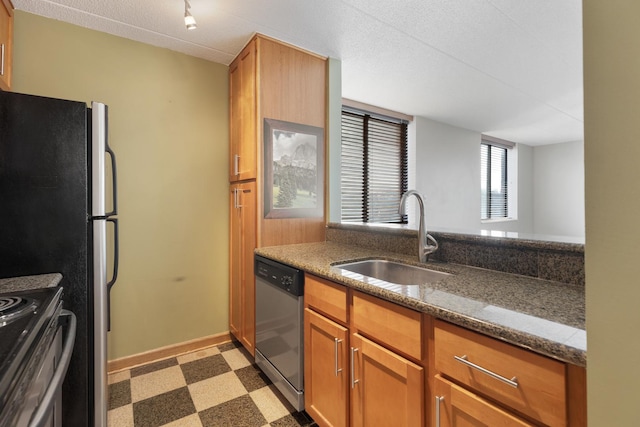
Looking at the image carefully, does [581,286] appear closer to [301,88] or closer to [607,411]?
[607,411]

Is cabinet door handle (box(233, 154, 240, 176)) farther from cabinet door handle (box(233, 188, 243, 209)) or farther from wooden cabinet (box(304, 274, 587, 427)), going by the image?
wooden cabinet (box(304, 274, 587, 427))

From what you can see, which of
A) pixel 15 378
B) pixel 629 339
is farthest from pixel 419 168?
pixel 15 378

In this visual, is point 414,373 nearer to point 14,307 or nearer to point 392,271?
point 392,271

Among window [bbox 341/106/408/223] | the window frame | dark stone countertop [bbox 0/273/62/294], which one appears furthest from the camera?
the window frame

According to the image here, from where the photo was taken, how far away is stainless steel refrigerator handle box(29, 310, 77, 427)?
0.68 m

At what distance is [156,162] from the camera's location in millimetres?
2201

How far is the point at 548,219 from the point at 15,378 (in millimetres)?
7174

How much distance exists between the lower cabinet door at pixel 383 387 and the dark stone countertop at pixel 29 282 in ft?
4.04

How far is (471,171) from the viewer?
4.52 meters

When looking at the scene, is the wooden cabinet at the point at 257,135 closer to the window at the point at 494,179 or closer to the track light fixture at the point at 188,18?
the track light fixture at the point at 188,18

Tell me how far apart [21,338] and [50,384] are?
20 centimetres

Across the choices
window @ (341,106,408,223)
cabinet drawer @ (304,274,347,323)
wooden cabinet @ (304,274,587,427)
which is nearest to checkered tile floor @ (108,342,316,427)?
wooden cabinet @ (304,274,587,427)

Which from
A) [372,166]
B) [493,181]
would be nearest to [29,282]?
[372,166]

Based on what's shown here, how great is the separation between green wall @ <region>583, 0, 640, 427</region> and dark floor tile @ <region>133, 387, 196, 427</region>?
184 centimetres
